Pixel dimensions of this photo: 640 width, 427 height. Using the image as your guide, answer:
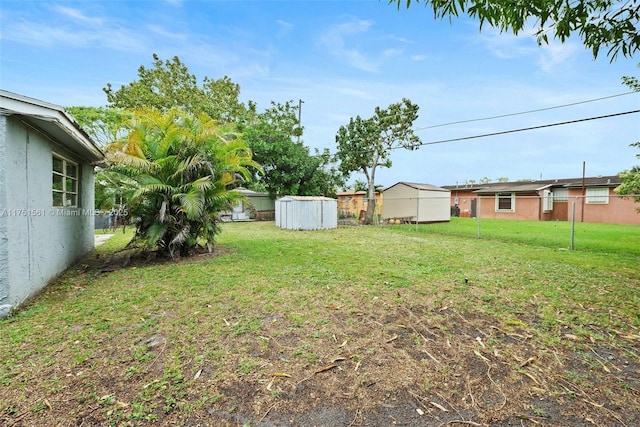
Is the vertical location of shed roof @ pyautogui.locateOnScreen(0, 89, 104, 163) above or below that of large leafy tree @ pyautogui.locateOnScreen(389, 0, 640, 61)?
below

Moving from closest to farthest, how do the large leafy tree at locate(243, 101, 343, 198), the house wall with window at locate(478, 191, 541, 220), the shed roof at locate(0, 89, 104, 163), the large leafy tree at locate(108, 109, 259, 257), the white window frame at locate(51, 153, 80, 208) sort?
the shed roof at locate(0, 89, 104, 163) < the white window frame at locate(51, 153, 80, 208) < the large leafy tree at locate(108, 109, 259, 257) < the large leafy tree at locate(243, 101, 343, 198) < the house wall with window at locate(478, 191, 541, 220)

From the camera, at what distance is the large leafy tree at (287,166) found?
63.8 feet

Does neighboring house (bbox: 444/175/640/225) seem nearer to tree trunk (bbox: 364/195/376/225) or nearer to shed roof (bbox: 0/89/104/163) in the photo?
tree trunk (bbox: 364/195/376/225)

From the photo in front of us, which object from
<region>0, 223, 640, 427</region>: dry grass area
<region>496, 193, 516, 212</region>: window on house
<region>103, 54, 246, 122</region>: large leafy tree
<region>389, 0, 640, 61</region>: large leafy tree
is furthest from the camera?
<region>496, 193, 516, 212</region>: window on house

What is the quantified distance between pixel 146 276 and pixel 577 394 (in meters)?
6.26

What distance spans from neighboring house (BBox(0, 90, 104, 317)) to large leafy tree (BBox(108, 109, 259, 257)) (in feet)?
3.24

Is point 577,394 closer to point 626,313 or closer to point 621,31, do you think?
point 626,313

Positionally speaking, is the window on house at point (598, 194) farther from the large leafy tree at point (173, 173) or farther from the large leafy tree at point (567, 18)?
the large leafy tree at point (173, 173)

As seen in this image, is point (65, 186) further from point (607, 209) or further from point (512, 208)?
point (607, 209)

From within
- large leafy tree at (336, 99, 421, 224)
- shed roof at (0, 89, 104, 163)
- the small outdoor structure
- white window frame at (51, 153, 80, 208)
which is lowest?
the small outdoor structure

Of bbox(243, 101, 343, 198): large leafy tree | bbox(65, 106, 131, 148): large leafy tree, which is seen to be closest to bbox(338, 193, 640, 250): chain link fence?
bbox(243, 101, 343, 198): large leafy tree

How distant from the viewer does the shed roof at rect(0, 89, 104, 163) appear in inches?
142

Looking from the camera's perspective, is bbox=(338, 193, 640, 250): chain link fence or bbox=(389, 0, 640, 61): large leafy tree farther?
bbox=(338, 193, 640, 250): chain link fence

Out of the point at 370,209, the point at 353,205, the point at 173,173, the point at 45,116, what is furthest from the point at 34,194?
the point at 353,205
